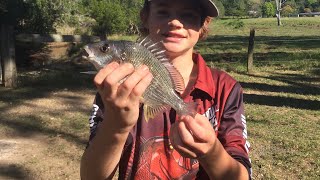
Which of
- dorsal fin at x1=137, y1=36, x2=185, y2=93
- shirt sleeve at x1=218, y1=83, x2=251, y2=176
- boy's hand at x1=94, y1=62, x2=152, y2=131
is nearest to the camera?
boy's hand at x1=94, y1=62, x2=152, y2=131

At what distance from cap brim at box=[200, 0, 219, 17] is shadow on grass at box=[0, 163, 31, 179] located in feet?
14.0

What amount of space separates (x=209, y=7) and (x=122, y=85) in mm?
870

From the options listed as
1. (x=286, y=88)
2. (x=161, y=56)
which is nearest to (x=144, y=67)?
(x=161, y=56)

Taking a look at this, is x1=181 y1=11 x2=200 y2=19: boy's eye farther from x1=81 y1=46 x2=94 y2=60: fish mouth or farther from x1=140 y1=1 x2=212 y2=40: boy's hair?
x1=81 y1=46 x2=94 y2=60: fish mouth

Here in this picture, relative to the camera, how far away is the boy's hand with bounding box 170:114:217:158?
1.74 meters

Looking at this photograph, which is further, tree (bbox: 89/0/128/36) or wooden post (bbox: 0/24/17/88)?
tree (bbox: 89/0/128/36)

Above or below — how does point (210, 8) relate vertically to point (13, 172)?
above

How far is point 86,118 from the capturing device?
8297mm

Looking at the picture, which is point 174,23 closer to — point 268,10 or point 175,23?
point 175,23

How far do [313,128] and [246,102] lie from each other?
2138 mm

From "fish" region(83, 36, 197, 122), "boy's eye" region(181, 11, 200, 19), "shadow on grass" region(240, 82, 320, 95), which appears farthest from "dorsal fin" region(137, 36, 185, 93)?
"shadow on grass" region(240, 82, 320, 95)

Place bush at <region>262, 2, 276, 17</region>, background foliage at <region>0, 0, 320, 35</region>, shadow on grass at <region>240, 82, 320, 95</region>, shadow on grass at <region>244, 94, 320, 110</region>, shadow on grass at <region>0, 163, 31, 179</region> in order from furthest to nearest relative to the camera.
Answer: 1. bush at <region>262, 2, 276, 17</region>
2. background foliage at <region>0, 0, 320, 35</region>
3. shadow on grass at <region>240, 82, 320, 95</region>
4. shadow on grass at <region>244, 94, 320, 110</region>
5. shadow on grass at <region>0, 163, 31, 179</region>

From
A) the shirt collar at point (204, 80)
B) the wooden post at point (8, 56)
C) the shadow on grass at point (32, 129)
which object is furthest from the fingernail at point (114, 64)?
the wooden post at point (8, 56)

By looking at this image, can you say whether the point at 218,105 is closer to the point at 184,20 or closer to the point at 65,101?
the point at 184,20
